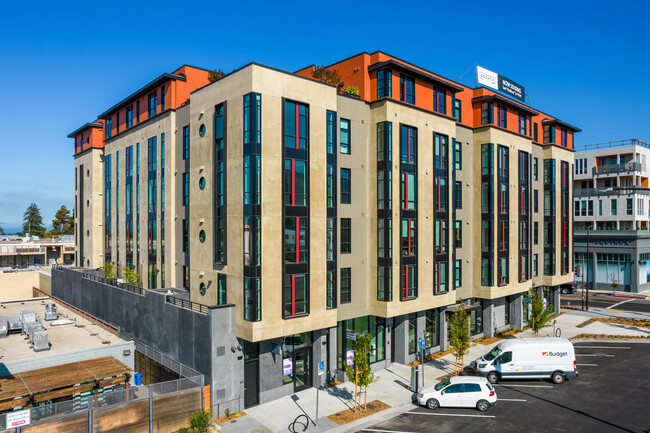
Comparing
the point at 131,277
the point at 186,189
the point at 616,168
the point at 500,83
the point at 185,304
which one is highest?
the point at 500,83

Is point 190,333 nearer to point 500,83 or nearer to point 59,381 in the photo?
point 59,381

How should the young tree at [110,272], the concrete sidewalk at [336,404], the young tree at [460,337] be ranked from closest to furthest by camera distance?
1. the concrete sidewalk at [336,404]
2. the young tree at [460,337]
3. the young tree at [110,272]

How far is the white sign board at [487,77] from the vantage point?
3844cm

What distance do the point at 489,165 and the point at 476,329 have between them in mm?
14315

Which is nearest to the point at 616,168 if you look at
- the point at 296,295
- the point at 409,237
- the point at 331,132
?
the point at 409,237

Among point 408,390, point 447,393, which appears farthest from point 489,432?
point 408,390

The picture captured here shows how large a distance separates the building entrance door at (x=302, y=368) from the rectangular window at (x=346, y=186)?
9579 millimetres

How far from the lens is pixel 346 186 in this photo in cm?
2884

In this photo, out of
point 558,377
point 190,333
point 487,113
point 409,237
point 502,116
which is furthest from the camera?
point 502,116

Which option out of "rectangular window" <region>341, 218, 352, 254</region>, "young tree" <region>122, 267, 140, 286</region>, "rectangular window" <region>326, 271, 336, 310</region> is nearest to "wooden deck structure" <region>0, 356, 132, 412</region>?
"rectangular window" <region>326, 271, 336, 310</region>

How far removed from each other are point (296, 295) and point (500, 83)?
28982mm

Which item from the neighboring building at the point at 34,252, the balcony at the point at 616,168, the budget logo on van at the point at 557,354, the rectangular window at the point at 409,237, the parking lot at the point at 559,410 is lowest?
the parking lot at the point at 559,410

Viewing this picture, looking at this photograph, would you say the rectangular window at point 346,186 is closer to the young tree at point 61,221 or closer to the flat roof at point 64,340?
the flat roof at point 64,340

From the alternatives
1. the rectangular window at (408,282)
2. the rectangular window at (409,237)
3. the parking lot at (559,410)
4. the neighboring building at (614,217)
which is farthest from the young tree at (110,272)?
the neighboring building at (614,217)
